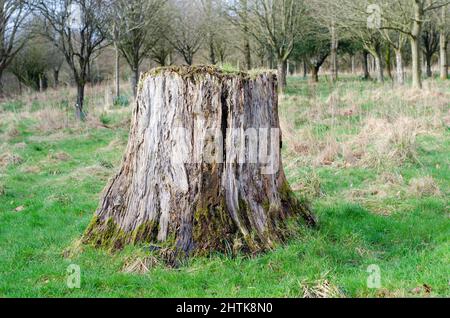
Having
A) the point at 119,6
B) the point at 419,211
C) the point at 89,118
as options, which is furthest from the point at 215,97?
the point at 119,6

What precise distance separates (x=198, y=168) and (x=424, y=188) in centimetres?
396

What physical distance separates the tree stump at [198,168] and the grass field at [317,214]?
27 cm

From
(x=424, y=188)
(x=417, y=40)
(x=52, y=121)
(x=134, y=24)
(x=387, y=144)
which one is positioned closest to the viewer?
(x=424, y=188)

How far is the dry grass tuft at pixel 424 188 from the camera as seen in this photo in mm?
6988

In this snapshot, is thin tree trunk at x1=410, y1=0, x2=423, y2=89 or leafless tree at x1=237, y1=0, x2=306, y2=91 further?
leafless tree at x1=237, y1=0, x2=306, y2=91

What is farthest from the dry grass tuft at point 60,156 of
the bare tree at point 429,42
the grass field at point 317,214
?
the bare tree at point 429,42

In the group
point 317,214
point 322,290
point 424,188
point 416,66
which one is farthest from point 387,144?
point 416,66

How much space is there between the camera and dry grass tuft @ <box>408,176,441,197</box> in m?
6.99

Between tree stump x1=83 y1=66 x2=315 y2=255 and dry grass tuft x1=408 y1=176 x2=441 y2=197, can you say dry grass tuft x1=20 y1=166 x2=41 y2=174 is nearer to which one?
tree stump x1=83 y1=66 x2=315 y2=255

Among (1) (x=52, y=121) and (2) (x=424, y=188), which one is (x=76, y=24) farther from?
(2) (x=424, y=188)

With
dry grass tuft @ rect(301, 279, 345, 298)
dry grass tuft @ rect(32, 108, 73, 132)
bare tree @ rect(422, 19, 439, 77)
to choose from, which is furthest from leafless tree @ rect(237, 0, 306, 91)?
dry grass tuft @ rect(301, 279, 345, 298)

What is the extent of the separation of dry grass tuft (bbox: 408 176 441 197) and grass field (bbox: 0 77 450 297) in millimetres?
22

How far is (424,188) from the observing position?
7059mm
